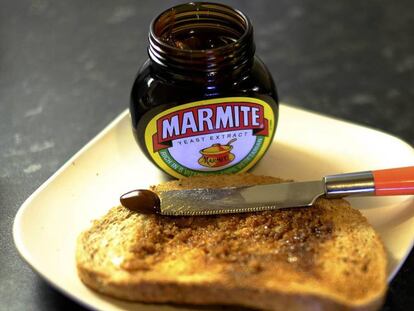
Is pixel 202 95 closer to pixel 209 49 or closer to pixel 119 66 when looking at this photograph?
pixel 209 49

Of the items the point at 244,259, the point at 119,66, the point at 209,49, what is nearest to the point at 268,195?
the point at 244,259

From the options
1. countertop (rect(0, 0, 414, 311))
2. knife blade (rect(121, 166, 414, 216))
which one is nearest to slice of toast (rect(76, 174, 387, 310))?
knife blade (rect(121, 166, 414, 216))

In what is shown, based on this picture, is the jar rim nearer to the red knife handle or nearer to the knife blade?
the knife blade

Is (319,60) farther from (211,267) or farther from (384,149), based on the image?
(211,267)

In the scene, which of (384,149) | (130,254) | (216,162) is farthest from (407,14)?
(130,254)

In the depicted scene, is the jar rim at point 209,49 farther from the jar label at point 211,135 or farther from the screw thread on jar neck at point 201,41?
the jar label at point 211,135
